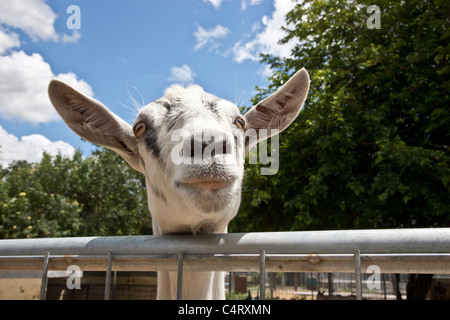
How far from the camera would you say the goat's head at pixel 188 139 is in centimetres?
190

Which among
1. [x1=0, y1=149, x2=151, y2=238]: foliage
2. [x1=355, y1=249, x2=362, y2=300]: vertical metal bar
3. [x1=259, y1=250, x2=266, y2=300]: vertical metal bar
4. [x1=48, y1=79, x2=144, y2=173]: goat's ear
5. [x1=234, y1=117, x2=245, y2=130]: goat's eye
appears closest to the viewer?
[x1=355, y1=249, x2=362, y2=300]: vertical metal bar

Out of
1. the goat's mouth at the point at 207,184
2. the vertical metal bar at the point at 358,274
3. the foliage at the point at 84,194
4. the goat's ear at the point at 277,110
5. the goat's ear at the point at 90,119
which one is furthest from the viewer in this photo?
the foliage at the point at 84,194

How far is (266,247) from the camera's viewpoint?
4.78 ft

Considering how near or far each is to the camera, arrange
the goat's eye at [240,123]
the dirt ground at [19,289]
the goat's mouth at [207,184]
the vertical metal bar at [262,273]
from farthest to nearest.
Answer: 1. the dirt ground at [19,289]
2. the goat's eye at [240,123]
3. the goat's mouth at [207,184]
4. the vertical metal bar at [262,273]

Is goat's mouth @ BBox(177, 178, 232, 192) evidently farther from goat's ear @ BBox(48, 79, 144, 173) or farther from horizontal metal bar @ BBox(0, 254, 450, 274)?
goat's ear @ BBox(48, 79, 144, 173)

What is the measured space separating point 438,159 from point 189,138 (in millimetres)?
7352

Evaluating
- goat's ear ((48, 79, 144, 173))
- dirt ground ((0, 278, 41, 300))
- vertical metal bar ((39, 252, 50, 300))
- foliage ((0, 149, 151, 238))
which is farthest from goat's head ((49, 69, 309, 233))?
foliage ((0, 149, 151, 238))

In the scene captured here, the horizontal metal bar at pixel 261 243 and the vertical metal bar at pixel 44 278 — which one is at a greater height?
the horizontal metal bar at pixel 261 243

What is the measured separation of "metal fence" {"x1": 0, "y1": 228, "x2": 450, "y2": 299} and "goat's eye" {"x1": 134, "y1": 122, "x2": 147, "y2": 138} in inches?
38.3

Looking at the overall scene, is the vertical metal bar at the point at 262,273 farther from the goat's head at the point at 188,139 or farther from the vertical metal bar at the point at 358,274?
the goat's head at the point at 188,139

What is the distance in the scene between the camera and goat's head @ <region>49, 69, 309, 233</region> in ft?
6.24

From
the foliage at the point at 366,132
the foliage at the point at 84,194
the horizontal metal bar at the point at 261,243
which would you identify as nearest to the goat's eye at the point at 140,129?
the horizontal metal bar at the point at 261,243

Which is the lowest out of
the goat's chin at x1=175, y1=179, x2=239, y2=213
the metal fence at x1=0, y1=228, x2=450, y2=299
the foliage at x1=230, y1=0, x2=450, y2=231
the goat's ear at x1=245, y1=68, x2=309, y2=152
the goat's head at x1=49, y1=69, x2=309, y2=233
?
the metal fence at x1=0, y1=228, x2=450, y2=299
